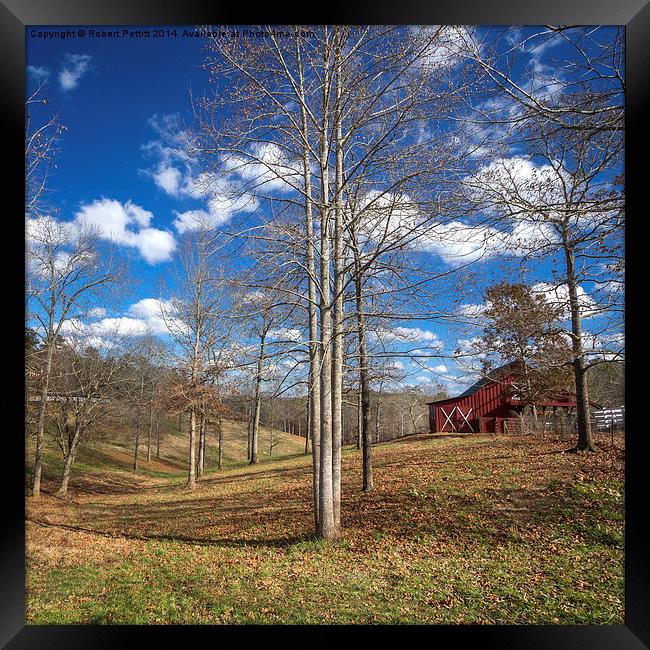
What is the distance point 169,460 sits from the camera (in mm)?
6684

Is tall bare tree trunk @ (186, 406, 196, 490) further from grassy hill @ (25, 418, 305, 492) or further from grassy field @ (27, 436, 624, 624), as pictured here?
grassy field @ (27, 436, 624, 624)

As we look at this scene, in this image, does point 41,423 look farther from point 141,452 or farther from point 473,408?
point 473,408

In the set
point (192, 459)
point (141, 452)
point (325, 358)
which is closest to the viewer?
point (325, 358)

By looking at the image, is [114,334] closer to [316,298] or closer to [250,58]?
[316,298]

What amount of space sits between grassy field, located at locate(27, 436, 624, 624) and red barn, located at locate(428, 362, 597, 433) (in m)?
0.22

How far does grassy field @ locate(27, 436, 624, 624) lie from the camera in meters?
2.66

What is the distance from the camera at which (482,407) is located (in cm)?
375

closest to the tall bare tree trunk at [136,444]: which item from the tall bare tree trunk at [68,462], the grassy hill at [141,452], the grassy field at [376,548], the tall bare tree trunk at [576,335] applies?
the grassy hill at [141,452]

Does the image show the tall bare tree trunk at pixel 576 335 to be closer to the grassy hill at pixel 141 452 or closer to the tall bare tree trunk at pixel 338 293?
the tall bare tree trunk at pixel 338 293

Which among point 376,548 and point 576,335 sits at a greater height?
point 576,335
